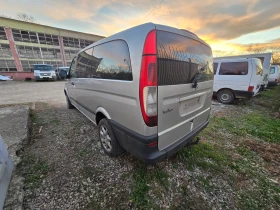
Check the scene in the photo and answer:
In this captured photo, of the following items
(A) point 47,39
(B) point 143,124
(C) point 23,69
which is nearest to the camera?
(B) point 143,124

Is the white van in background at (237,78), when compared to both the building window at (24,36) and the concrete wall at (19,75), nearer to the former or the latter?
the concrete wall at (19,75)

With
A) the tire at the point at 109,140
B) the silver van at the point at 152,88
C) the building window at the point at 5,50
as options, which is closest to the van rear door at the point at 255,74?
the silver van at the point at 152,88

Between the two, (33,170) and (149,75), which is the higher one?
(149,75)

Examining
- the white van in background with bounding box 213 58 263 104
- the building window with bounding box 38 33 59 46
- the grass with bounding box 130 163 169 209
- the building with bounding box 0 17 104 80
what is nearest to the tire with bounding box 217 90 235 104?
the white van in background with bounding box 213 58 263 104

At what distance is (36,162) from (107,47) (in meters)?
2.23

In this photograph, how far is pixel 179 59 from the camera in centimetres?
154

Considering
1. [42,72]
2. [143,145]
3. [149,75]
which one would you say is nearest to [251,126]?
[143,145]

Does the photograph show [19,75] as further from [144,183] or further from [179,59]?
[179,59]

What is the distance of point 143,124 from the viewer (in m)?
1.40

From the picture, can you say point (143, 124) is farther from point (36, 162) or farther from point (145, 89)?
point (36, 162)

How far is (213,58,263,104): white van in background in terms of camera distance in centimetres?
479

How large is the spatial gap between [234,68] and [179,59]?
5085 mm

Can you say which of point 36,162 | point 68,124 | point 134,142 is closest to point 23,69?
point 68,124

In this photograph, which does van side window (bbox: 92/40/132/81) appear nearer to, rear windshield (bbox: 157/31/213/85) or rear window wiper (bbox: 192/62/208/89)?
rear windshield (bbox: 157/31/213/85)
